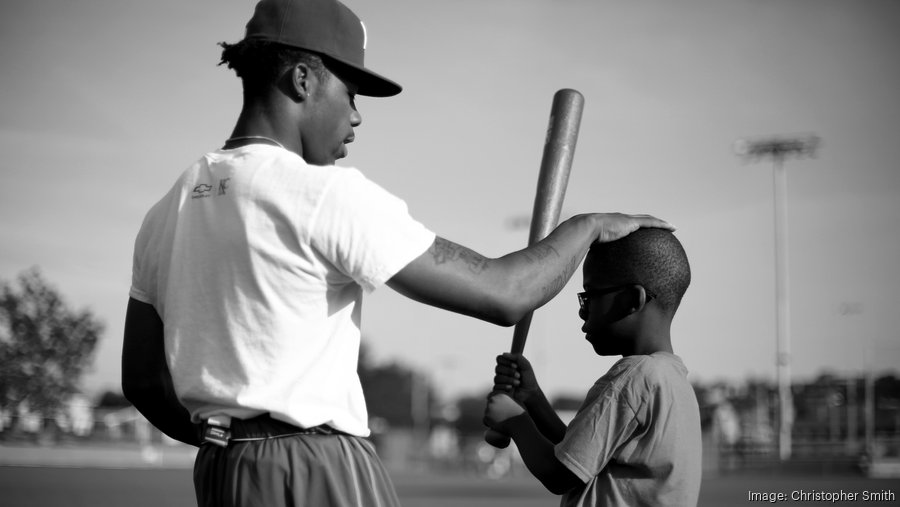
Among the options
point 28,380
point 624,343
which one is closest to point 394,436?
point 28,380

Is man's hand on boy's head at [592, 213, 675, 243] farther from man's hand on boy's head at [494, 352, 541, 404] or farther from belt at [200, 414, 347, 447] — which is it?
belt at [200, 414, 347, 447]

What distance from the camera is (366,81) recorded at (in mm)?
2561

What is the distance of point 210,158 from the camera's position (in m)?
2.38

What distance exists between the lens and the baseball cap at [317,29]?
2.43m

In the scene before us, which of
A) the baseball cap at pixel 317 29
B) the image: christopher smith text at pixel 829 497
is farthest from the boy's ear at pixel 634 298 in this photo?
the image: christopher smith text at pixel 829 497

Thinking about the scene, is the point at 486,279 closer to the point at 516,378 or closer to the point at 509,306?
the point at 509,306

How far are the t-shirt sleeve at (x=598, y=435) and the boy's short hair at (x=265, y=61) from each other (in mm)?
1342

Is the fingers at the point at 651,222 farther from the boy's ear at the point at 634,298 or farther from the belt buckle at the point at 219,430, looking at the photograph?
the belt buckle at the point at 219,430

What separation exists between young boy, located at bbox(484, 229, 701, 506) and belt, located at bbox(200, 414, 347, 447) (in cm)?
106

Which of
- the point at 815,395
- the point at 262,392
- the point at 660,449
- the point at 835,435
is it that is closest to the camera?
the point at 262,392

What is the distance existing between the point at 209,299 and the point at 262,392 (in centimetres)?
27

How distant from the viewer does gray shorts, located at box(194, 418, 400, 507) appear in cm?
223

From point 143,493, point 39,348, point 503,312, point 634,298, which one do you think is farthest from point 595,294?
point 39,348

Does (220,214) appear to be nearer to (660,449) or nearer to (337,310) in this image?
(337,310)
